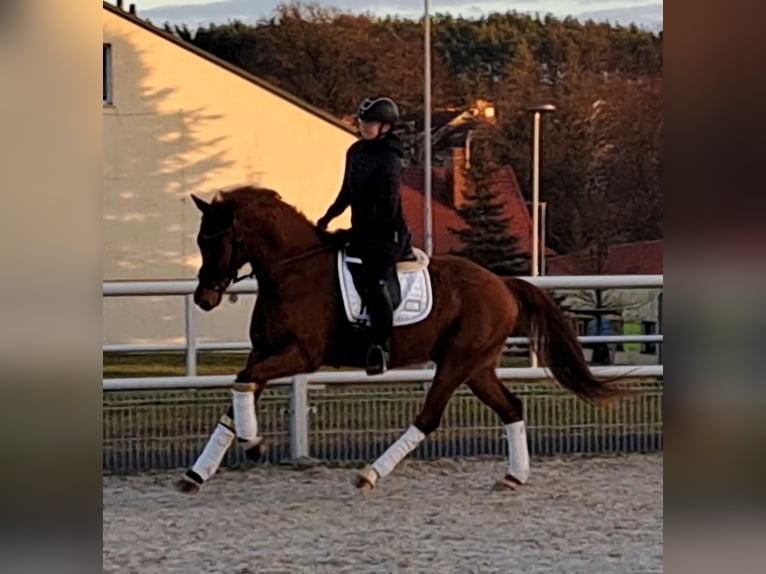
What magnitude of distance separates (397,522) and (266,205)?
1.18 metres

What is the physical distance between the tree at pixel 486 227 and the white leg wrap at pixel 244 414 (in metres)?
0.88

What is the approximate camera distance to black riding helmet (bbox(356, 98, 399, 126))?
4.77 metres

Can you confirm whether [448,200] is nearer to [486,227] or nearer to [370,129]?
[486,227]

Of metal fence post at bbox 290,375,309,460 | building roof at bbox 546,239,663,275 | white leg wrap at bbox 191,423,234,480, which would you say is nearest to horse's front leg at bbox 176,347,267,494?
white leg wrap at bbox 191,423,234,480

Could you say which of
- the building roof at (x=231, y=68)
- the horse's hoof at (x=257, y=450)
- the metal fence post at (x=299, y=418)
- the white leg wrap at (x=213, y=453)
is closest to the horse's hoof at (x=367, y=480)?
the metal fence post at (x=299, y=418)

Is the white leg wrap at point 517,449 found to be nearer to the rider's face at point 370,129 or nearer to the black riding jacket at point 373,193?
the black riding jacket at point 373,193

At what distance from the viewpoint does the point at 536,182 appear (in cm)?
490

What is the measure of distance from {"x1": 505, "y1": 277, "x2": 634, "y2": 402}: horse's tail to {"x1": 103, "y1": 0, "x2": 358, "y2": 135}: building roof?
2.80 feet

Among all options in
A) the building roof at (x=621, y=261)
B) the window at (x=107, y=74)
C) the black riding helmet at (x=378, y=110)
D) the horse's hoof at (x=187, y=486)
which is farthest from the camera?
the building roof at (x=621, y=261)

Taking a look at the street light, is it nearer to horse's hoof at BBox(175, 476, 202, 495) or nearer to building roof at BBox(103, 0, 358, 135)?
building roof at BBox(103, 0, 358, 135)

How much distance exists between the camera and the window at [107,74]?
15.3 ft

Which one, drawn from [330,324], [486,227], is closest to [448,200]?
[486,227]

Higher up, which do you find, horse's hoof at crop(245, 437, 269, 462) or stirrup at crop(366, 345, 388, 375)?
stirrup at crop(366, 345, 388, 375)

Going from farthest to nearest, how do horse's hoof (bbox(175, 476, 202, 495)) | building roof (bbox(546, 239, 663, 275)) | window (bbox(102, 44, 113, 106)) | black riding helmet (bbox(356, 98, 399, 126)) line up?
building roof (bbox(546, 239, 663, 275)) → horse's hoof (bbox(175, 476, 202, 495)) → black riding helmet (bbox(356, 98, 399, 126)) → window (bbox(102, 44, 113, 106))
